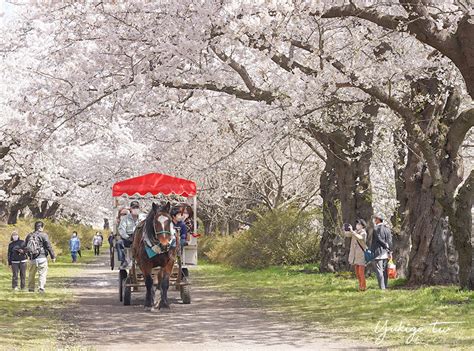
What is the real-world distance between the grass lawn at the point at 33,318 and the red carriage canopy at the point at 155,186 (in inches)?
122

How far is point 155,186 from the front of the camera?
23172mm

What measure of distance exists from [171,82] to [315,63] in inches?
138

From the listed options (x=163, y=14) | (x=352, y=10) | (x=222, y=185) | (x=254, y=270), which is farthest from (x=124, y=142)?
(x=352, y=10)

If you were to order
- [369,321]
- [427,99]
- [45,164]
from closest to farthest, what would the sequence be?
[369,321] → [427,99] → [45,164]

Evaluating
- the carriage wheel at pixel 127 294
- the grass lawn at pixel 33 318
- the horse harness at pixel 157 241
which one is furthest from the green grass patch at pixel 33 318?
the horse harness at pixel 157 241

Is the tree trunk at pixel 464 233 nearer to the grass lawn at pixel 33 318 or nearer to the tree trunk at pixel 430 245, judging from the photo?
the tree trunk at pixel 430 245

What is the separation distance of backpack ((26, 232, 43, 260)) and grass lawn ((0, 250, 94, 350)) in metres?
1.08

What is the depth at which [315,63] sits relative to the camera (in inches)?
837

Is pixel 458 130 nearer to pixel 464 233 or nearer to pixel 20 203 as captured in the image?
pixel 464 233

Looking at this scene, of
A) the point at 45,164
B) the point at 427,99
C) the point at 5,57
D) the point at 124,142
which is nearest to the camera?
the point at 427,99

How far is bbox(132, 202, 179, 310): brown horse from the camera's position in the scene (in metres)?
17.9

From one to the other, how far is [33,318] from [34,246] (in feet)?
23.2

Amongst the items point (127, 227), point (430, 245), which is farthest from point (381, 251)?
point (127, 227)

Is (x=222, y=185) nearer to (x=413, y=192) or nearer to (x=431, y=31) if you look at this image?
(x=413, y=192)
